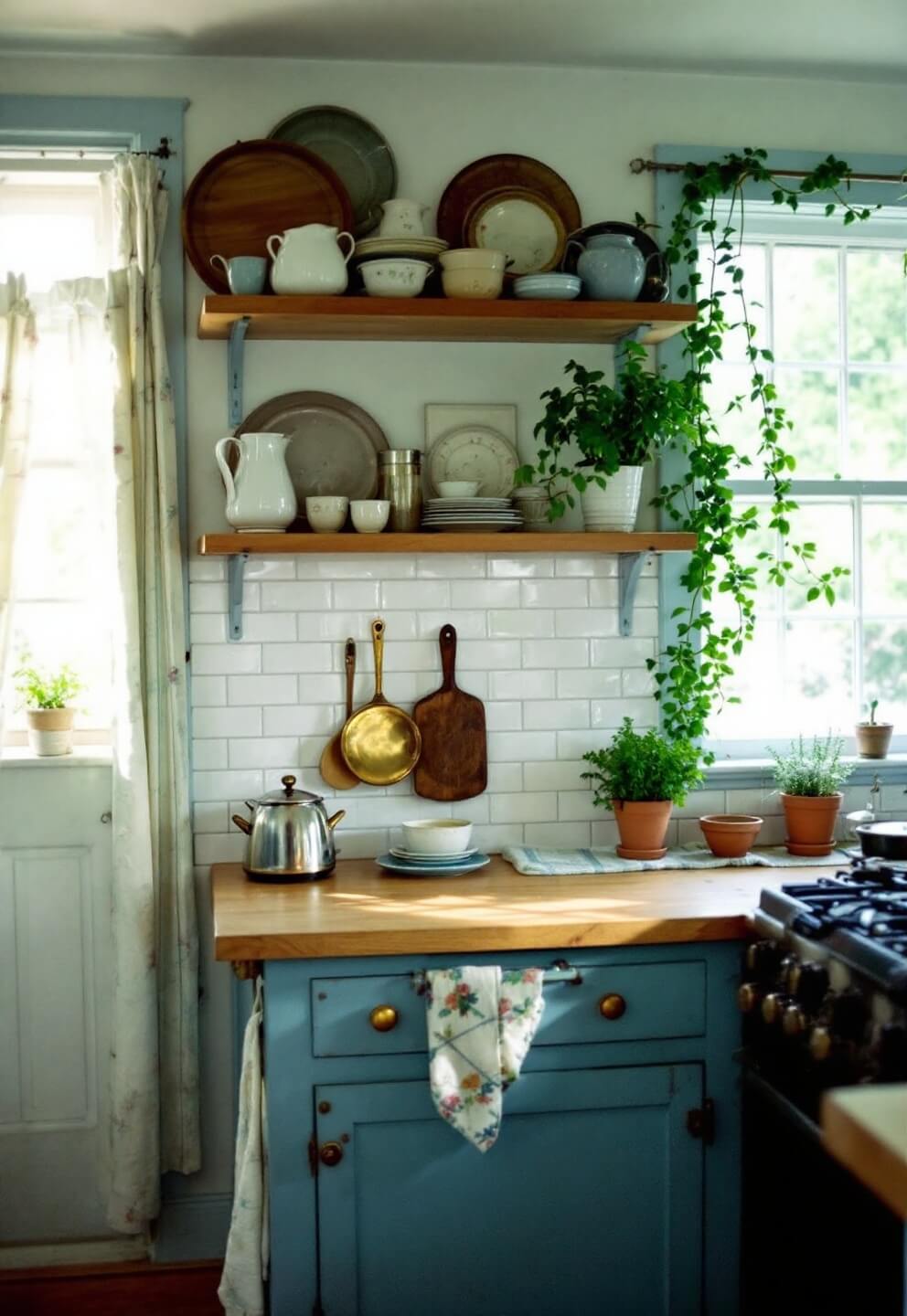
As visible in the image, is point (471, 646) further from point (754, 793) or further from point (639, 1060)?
point (639, 1060)

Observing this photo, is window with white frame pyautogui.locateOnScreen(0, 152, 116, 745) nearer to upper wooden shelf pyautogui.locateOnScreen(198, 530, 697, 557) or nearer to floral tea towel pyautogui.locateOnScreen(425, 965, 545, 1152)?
upper wooden shelf pyautogui.locateOnScreen(198, 530, 697, 557)

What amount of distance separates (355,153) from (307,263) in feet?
1.56

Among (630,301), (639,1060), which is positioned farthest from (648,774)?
(630,301)

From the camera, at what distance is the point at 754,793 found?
3.49 m

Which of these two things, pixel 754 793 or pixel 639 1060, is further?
pixel 754 793

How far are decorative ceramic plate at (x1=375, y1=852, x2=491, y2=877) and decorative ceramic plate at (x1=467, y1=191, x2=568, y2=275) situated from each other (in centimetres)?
139

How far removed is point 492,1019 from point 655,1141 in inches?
17.7

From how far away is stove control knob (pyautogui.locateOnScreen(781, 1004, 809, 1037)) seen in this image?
2.29m

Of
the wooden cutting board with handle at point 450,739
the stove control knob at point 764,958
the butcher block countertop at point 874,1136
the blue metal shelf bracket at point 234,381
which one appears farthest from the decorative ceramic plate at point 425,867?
the butcher block countertop at point 874,1136

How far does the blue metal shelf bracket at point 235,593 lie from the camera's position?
319 centimetres

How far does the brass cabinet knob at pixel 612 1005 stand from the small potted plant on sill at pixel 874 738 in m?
1.20

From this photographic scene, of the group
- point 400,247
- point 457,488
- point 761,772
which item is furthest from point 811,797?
point 400,247

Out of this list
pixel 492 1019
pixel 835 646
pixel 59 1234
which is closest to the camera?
pixel 492 1019

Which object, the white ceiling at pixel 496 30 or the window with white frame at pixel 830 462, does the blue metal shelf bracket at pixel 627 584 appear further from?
the white ceiling at pixel 496 30
